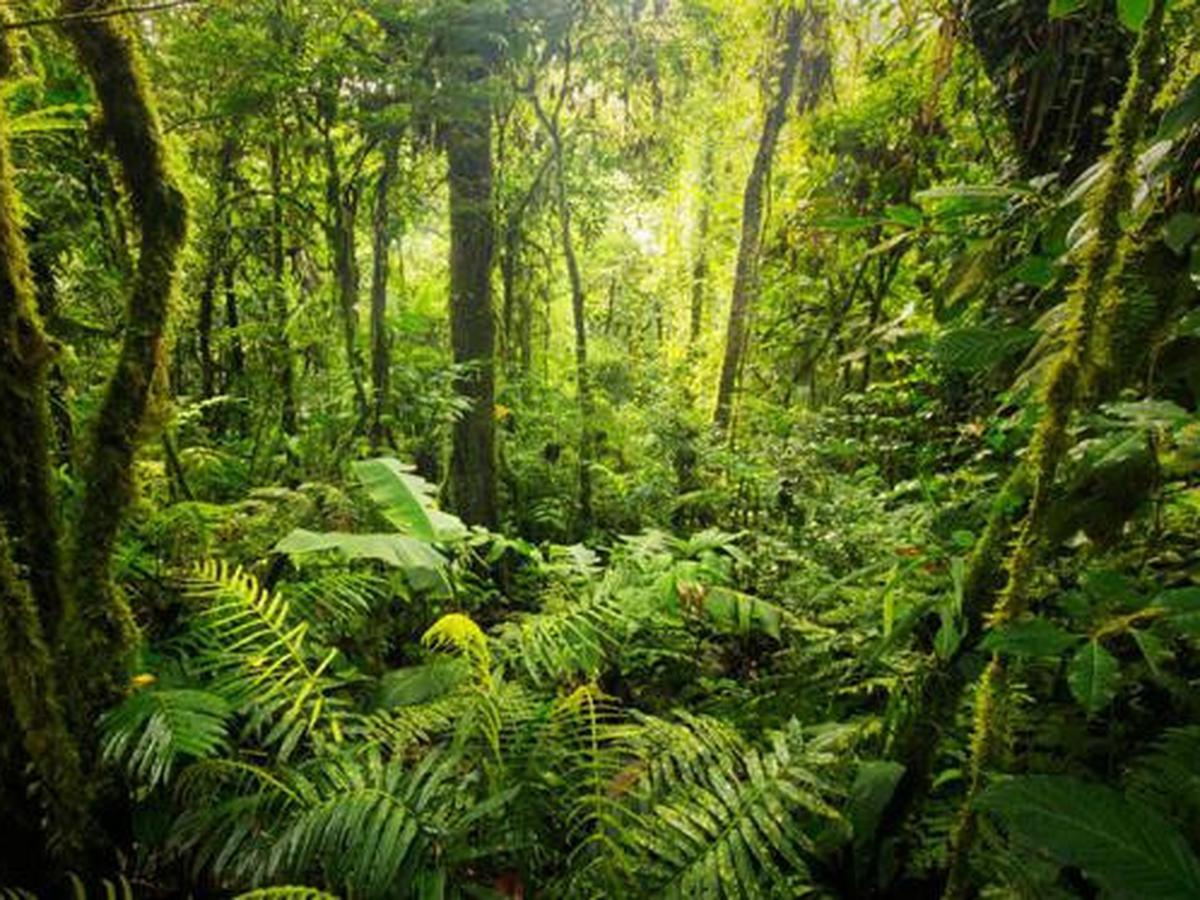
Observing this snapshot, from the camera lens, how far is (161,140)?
1.98m

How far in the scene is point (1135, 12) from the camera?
0.89 metres

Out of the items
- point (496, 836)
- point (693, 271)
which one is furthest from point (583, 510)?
point (693, 271)

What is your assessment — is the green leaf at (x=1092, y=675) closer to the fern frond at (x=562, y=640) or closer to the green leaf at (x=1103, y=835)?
the green leaf at (x=1103, y=835)

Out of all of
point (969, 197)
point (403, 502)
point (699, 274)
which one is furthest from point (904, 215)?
point (699, 274)

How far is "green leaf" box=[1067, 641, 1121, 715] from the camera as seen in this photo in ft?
3.12

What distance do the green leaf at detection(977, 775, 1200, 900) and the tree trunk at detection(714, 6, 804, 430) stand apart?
Answer: 594 cm

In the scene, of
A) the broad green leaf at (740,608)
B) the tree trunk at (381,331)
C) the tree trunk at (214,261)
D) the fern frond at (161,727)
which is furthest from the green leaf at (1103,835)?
the tree trunk at (214,261)

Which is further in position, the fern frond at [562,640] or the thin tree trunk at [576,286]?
the thin tree trunk at [576,286]

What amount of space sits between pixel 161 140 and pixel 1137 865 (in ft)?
8.98

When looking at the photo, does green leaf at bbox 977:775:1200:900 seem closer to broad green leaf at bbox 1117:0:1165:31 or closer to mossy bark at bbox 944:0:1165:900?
mossy bark at bbox 944:0:1165:900

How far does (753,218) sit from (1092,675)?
6.34 meters

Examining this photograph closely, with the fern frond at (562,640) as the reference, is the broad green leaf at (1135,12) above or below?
above

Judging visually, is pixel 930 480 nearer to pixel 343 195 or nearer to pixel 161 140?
pixel 161 140

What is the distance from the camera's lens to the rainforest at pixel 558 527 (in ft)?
3.85
